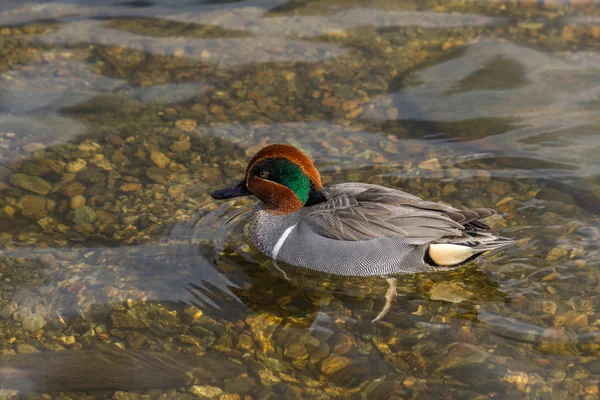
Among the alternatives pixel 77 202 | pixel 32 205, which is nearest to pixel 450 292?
pixel 77 202

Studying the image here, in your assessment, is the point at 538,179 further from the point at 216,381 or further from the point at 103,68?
the point at 103,68

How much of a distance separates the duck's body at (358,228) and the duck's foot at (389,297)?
0.13 m

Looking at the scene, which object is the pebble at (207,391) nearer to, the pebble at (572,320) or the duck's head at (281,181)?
the duck's head at (281,181)

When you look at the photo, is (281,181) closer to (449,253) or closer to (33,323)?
(449,253)

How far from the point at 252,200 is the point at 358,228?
5.64 feet

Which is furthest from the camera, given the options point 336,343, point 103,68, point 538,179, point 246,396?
point 103,68

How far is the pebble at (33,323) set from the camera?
5834 millimetres

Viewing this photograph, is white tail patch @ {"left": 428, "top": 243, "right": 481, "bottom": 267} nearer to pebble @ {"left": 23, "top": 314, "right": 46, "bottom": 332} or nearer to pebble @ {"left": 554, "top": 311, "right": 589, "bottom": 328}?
pebble @ {"left": 554, "top": 311, "right": 589, "bottom": 328}

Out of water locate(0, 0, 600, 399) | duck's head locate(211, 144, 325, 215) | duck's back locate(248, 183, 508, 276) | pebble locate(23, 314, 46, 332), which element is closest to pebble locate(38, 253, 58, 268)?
water locate(0, 0, 600, 399)

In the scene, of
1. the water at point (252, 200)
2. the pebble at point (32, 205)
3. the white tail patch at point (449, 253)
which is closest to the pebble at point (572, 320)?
the water at point (252, 200)

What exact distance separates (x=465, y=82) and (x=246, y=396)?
5.34 meters

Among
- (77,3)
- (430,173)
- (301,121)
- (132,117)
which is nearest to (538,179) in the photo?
(430,173)

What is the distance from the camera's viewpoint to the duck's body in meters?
6.18

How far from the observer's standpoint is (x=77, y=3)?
1034 cm
